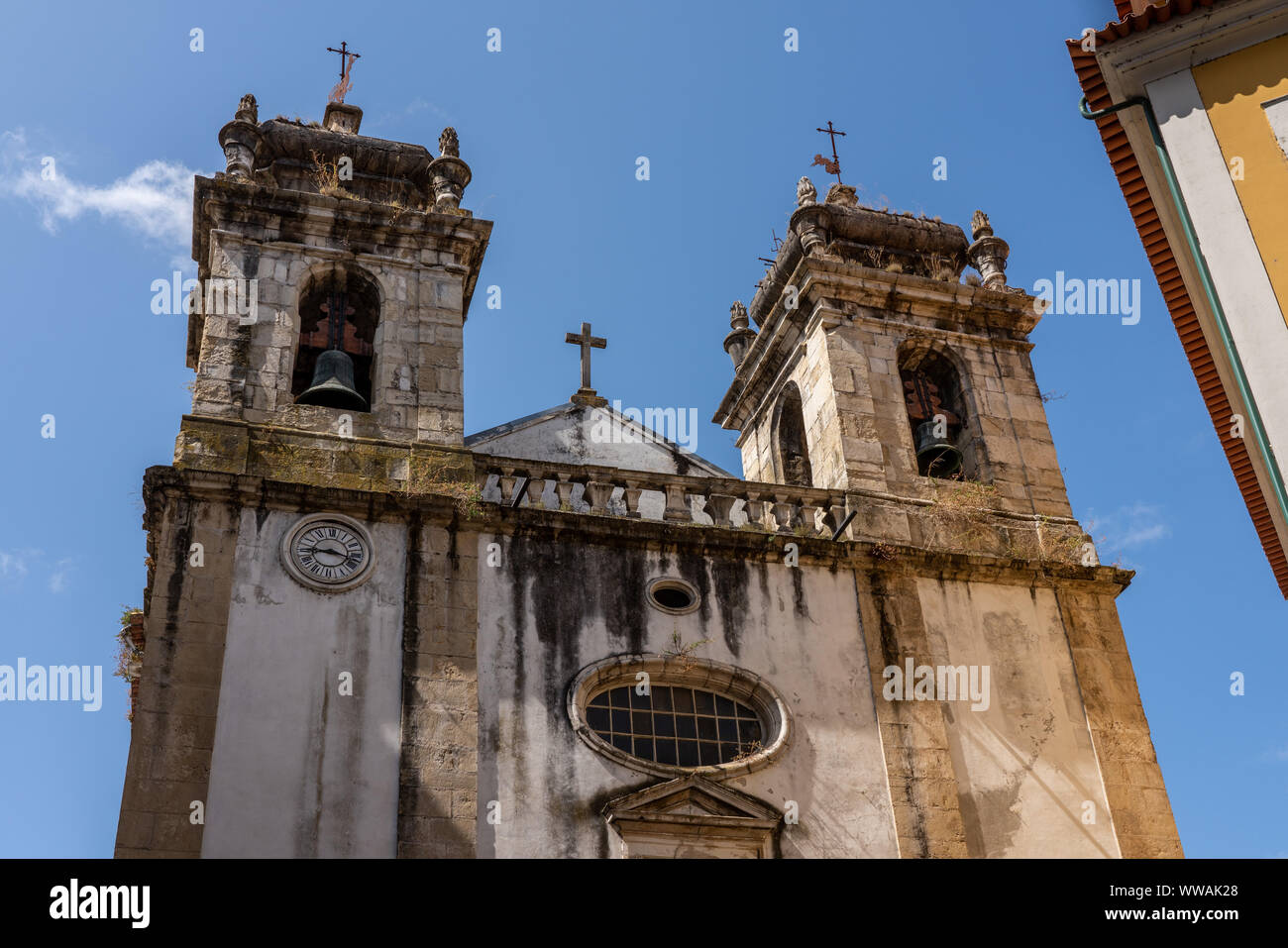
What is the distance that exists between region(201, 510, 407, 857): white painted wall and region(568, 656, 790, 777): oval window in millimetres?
1697

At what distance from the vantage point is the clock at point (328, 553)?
538 inches

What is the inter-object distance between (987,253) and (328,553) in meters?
9.00

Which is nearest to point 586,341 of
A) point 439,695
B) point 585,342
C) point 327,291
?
point 585,342

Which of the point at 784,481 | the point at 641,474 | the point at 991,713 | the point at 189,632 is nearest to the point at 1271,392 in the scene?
the point at 991,713

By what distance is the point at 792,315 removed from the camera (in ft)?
58.9

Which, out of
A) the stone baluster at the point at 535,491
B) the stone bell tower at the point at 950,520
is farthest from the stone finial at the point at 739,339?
the stone baluster at the point at 535,491

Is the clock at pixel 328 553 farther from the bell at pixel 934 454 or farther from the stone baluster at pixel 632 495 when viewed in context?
the bell at pixel 934 454

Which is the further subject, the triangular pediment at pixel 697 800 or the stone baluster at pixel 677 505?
the stone baluster at pixel 677 505

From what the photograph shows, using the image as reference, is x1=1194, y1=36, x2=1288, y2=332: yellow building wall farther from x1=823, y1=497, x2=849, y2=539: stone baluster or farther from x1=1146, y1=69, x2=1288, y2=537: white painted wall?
x1=823, y1=497, x2=849, y2=539: stone baluster

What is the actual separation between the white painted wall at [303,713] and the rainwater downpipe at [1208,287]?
277 inches

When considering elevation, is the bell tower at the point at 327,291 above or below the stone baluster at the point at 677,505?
above

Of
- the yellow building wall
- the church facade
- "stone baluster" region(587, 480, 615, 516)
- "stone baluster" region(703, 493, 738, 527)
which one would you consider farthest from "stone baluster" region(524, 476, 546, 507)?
the yellow building wall
